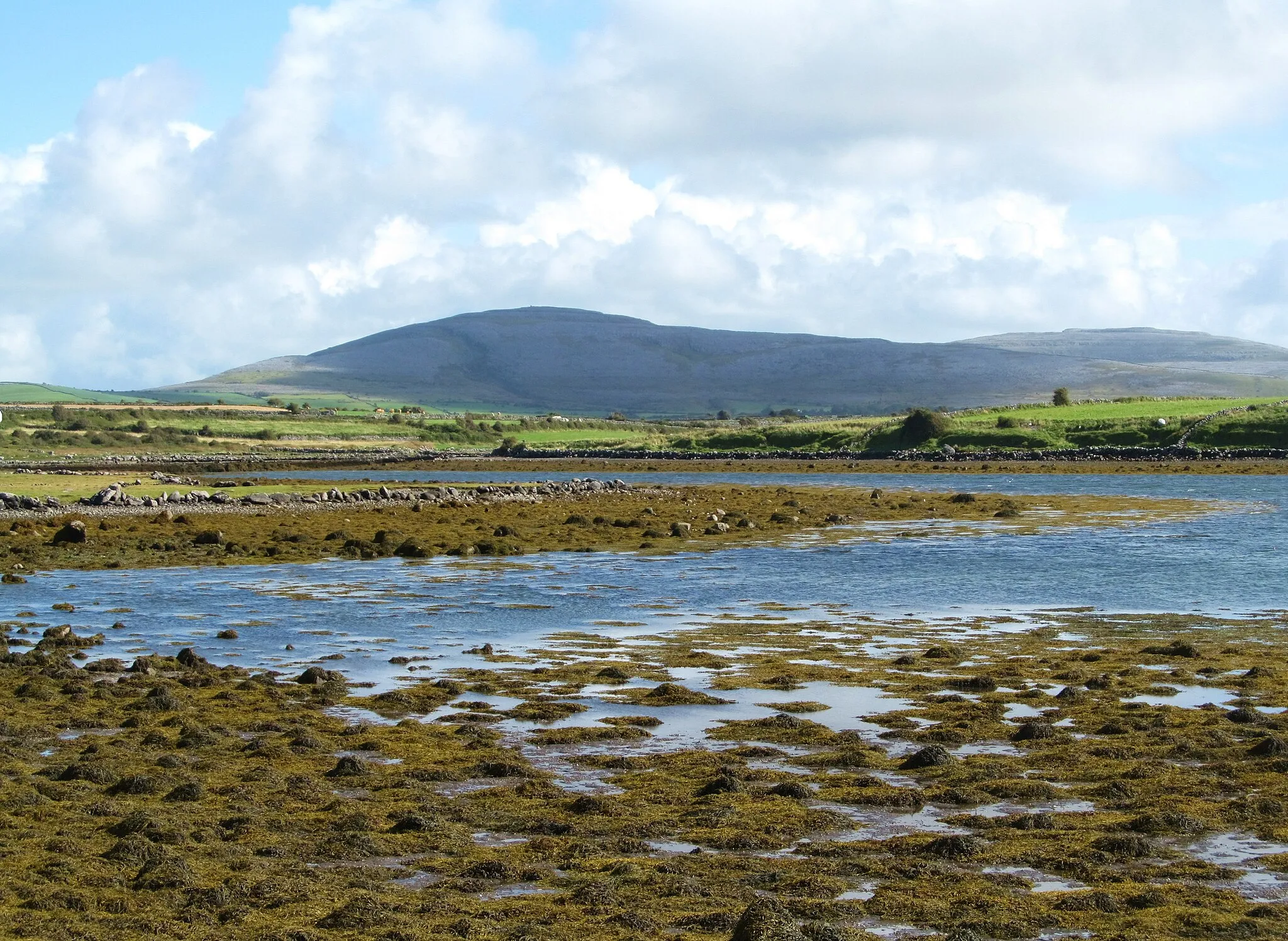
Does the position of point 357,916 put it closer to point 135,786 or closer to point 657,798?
point 657,798

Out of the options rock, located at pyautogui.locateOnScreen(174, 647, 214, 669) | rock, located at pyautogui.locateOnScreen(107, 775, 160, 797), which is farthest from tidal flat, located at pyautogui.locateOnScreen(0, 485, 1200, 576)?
rock, located at pyautogui.locateOnScreen(107, 775, 160, 797)

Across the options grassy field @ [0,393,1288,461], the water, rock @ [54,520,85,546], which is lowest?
the water

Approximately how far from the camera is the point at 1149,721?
1758 cm

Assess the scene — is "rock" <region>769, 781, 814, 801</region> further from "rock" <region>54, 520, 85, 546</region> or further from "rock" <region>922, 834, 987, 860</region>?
"rock" <region>54, 520, 85, 546</region>

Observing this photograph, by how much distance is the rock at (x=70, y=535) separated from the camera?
41719mm

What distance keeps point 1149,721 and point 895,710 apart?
3272mm

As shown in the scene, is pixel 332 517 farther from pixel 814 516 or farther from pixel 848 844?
pixel 848 844

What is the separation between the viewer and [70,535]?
4181 cm

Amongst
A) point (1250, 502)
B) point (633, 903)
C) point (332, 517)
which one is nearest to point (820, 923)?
point (633, 903)

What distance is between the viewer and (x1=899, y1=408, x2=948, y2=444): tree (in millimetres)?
129250

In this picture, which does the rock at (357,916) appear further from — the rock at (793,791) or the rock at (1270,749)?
the rock at (1270,749)

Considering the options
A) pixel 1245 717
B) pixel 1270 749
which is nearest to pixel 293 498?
pixel 1245 717

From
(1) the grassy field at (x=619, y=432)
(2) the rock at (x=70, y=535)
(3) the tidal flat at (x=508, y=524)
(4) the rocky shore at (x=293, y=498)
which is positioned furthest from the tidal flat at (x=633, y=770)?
(1) the grassy field at (x=619, y=432)

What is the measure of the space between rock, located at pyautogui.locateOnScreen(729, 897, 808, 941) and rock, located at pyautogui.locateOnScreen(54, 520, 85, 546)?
36.0m
